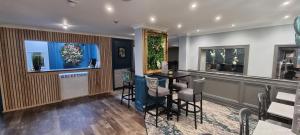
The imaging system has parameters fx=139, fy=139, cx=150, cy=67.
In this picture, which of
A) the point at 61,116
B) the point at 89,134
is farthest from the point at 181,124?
the point at 61,116

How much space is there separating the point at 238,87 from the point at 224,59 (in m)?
0.97

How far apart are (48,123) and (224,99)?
4.66 m

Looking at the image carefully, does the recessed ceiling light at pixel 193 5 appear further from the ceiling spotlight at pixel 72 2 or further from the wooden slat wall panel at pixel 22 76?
the wooden slat wall panel at pixel 22 76

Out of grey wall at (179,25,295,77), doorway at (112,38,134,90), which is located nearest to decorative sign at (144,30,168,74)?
grey wall at (179,25,295,77)

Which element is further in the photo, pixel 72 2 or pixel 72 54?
pixel 72 54

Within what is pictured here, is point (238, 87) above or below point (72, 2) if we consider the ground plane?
below

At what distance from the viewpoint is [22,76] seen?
393 cm

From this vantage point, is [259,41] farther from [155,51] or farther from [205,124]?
[155,51]

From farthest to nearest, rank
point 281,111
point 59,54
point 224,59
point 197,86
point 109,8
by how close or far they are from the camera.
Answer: point 59,54, point 224,59, point 197,86, point 109,8, point 281,111

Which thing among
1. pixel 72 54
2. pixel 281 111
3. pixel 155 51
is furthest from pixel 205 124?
pixel 72 54

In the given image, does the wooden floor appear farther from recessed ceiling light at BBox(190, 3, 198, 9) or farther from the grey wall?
the grey wall

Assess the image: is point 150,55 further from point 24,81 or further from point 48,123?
point 24,81

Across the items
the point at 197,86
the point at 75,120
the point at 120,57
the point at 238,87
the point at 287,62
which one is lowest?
the point at 75,120

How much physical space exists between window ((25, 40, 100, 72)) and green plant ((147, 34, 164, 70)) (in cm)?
246
